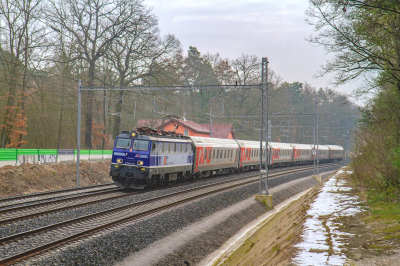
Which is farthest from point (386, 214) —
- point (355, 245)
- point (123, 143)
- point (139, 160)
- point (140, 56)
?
point (140, 56)

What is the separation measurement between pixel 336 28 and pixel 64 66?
27.6 meters

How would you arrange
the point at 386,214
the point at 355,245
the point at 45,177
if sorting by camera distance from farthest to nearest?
the point at 45,177 → the point at 386,214 → the point at 355,245

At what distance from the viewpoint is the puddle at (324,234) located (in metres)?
7.32

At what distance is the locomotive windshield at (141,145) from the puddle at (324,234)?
9.28 m

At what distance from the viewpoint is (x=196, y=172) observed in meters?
28.5

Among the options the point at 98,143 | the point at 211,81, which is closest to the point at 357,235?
the point at 98,143

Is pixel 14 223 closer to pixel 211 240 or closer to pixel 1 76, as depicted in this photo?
pixel 211 240

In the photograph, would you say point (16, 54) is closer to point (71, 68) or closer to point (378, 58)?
point (71, 68)

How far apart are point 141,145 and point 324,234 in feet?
42.5

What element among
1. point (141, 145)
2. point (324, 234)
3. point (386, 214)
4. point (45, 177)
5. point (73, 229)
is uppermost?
point (141, 145)

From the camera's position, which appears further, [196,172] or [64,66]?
[64,66]

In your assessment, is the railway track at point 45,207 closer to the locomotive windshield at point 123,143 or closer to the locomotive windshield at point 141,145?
the locomotive windshield at point 141,145

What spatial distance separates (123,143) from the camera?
833 inches

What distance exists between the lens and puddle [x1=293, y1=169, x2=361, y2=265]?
732cm
